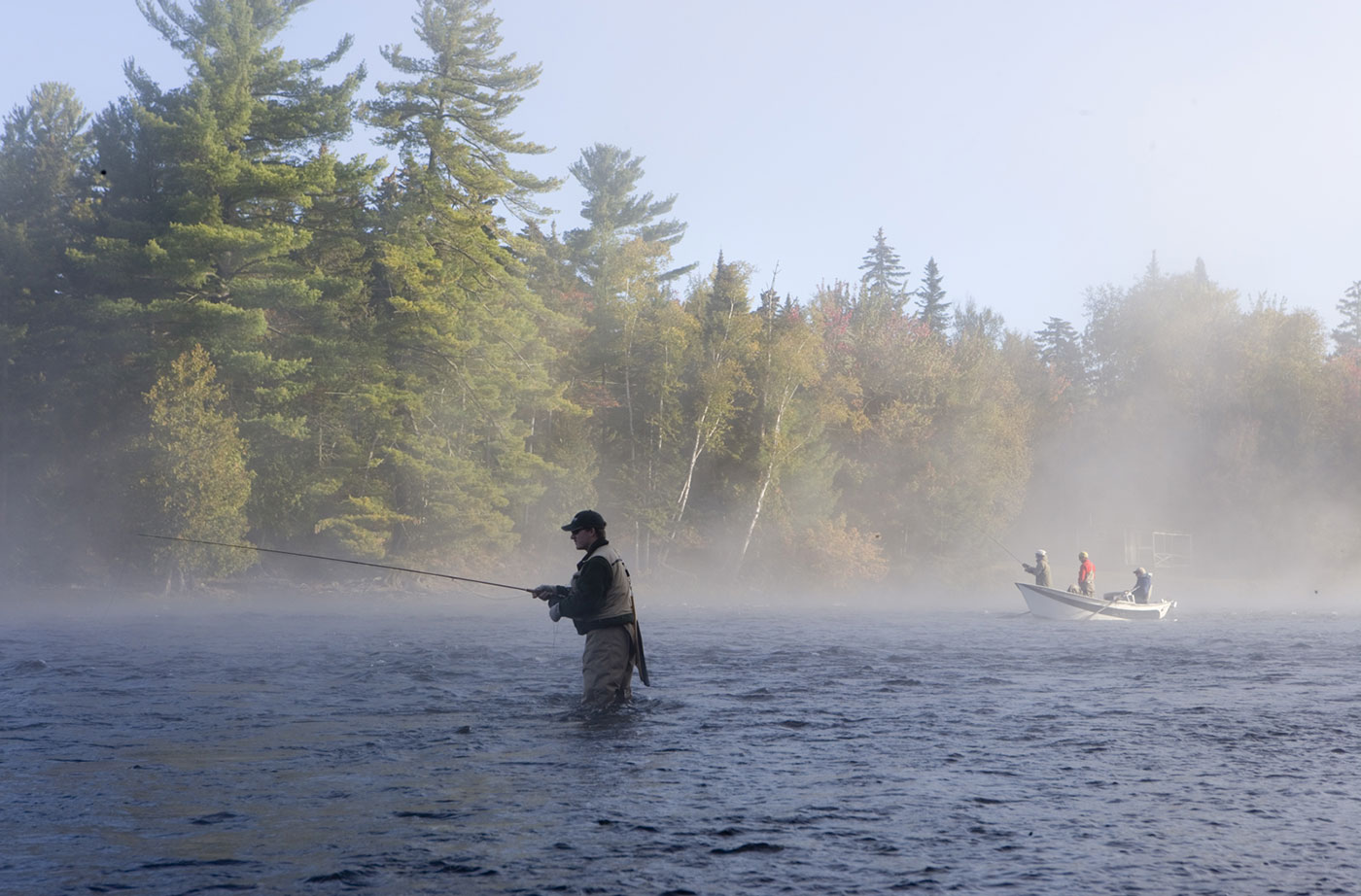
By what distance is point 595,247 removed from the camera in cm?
6594

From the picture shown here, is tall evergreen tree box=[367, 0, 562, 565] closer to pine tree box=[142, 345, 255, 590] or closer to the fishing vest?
pine tree box=[142, 345, 255, 590]

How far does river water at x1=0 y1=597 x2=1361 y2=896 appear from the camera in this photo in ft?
21.4

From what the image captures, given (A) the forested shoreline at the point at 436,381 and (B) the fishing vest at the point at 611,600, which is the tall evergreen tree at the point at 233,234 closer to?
(A) the forested shoreline at the point at 436,381

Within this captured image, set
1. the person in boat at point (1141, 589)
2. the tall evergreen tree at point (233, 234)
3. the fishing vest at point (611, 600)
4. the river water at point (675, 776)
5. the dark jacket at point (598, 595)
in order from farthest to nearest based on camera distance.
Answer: the tall evergreen tree at point (233, 234) → the person in boat at point (1141, 589) → the fishing vest at point (611, 600) → the dark jacket at point (598, 595) → the river water at point (675, 776)

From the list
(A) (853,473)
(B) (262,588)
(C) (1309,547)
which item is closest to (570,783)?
(B) (262,588)

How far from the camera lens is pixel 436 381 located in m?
43.8

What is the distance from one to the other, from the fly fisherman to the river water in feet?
1.28

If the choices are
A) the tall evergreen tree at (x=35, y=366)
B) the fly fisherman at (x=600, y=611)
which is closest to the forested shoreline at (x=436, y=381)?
the tall evergreen tree at (x=35, y=366)

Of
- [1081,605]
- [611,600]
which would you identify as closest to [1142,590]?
[1081,605]

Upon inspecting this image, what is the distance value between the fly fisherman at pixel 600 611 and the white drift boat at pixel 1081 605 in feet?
68.6

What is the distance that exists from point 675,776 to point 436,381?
36.2m

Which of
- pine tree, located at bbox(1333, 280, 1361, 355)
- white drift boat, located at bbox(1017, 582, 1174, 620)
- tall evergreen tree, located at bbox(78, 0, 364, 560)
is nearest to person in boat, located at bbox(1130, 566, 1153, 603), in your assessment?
white drift boat, located at bbox(1017, 582, 1174, 620)

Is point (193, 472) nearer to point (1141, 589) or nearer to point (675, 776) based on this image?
point (1141, 589)

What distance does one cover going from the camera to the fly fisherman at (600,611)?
1120 cm
